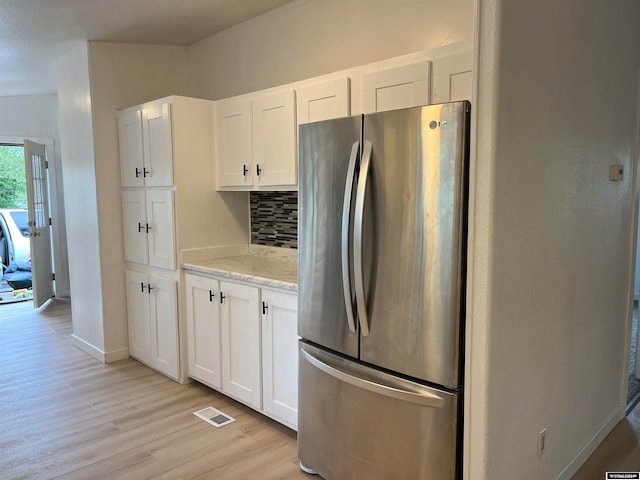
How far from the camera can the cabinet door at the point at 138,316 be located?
3.69 m

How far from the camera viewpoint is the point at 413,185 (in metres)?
1.77

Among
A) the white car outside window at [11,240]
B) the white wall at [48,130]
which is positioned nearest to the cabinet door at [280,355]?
the white wall at [48,130]

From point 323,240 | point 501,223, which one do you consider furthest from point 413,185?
point 323,240

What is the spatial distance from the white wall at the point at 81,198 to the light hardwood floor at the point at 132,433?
1.43ft

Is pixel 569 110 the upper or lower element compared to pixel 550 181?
upper

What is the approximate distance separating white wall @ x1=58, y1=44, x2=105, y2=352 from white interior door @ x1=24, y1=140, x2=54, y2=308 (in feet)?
5.53

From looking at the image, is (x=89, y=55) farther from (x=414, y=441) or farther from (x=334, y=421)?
(x=414, y=441)

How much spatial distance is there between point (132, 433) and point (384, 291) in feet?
5.97

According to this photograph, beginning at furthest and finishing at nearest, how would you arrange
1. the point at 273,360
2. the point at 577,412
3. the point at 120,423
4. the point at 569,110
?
the point at 120,423 → the point at 273,360 → the point at 577,412 → the point at 569,110

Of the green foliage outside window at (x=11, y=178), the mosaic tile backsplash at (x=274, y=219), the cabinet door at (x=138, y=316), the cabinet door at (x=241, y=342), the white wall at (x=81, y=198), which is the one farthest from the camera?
the green foliage outside window at (x=11, y=178)

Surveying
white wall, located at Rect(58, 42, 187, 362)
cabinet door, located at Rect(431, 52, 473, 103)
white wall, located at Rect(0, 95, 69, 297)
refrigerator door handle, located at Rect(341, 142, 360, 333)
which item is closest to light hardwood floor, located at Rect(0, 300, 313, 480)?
white wall, located at Rect(58, 42, 187, 362)

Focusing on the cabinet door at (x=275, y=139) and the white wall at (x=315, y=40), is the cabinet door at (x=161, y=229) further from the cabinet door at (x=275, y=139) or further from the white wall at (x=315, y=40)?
the white wall at (x=315, y=40)

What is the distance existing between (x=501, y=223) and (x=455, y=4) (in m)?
1.39

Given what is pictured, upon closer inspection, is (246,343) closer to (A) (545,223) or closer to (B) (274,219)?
(B) (274,219)
